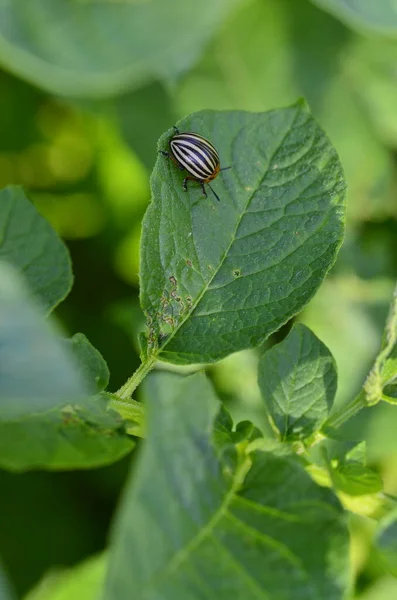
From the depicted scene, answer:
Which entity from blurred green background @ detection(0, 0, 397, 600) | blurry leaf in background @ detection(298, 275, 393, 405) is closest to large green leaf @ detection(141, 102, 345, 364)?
blurred green background @ detection(0, 0, 397, 600)

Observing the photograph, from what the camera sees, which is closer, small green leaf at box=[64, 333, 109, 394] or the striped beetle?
small green leaf at box=[64, 333, 109, 394]

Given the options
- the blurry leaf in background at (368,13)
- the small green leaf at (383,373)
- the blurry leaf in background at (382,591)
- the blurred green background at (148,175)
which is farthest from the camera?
the blurred green background at (148,175)

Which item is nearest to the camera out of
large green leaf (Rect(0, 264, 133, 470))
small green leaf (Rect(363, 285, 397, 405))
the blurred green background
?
large green leaf (Rect(0, 264, 133, 470))

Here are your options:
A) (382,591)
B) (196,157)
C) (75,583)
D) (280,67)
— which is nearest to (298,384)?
(196,157)

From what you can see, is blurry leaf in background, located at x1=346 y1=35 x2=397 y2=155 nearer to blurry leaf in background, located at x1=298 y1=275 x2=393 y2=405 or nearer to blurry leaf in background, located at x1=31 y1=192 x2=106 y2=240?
blurry leaf in background, located at x1=298 y1=275 x2=393 y2=405

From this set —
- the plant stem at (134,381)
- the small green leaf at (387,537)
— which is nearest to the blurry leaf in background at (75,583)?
the plant stem at (134,381)

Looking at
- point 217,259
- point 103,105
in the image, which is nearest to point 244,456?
point 217,259

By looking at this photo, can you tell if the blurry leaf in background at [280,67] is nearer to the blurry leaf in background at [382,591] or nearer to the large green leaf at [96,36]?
the large green leaf at [96,36]

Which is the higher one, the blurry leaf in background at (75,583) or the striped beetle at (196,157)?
the striped beetle at (196,157)
